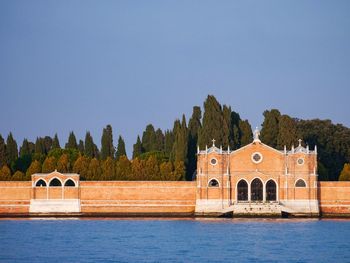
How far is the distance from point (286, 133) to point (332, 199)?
7615 millimetres

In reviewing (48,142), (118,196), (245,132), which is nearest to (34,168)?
(118,196)

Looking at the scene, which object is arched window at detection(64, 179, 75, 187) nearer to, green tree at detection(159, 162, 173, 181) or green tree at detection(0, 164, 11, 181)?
green tree at detection(0, 164, 11, 181)

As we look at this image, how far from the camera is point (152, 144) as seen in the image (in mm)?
82812

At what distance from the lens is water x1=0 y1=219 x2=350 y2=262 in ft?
140

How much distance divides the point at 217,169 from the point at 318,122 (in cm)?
2158

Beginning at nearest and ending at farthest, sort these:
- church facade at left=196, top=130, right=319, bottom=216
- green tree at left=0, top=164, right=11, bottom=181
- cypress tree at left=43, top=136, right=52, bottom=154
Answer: church facade at left=196, top=130, right=319, bottom=216 < green tree at left=0, top=164, right=11, bottom=181 < cypress tree at left=43, top=136, right=52, bottom=154

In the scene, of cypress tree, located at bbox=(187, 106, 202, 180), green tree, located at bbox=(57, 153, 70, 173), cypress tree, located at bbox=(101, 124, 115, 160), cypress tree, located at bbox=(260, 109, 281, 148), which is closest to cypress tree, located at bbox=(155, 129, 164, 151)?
cypress tree, located at bbox=(101, 124, 115, 160)

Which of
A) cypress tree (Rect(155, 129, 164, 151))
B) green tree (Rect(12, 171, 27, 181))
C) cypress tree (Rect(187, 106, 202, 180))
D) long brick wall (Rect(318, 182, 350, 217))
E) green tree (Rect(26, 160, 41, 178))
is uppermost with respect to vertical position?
cypress tree (Rect(155, 129, 164, 151))

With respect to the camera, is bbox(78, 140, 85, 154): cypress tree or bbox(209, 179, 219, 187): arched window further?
bbox(78, 140, 85, 154): cypress tree

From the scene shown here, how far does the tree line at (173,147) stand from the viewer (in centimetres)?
6931

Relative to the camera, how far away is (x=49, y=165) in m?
70.4

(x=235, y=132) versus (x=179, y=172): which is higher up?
(x=235, y=132)

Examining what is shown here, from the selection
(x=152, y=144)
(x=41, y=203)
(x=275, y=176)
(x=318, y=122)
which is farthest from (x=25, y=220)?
(x=318, y=122)

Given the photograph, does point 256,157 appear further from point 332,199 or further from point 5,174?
point 5,174
